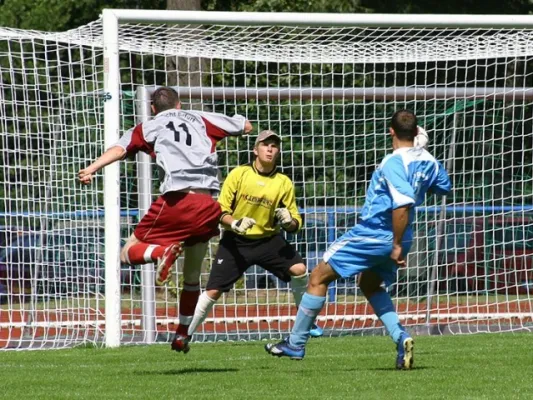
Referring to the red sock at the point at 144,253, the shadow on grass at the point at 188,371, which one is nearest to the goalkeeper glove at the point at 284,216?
the shadow on grass at the point at 188,371

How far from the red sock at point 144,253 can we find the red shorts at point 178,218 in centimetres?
7

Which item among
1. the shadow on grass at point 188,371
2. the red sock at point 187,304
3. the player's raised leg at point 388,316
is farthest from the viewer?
the red sock at point 187,304

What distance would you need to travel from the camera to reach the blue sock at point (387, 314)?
8.80m

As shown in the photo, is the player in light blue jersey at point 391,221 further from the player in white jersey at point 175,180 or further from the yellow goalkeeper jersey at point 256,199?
the yellow goalkeeper jersey at point 256,199

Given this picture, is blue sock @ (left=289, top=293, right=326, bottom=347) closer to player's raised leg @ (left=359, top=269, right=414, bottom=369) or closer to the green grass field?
the green grass field

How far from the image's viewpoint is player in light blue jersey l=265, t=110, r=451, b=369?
8.45 metres

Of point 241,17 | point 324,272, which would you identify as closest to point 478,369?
point 324,272

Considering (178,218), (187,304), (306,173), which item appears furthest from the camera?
(306,173)

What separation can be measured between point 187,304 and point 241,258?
182cm

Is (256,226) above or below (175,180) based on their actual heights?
below

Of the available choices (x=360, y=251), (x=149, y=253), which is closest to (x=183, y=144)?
(x=149, y=253)

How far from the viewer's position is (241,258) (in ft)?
36.2

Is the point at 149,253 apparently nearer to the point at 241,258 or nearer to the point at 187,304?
the point at 187,304

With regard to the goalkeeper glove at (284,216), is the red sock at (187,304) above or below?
below
